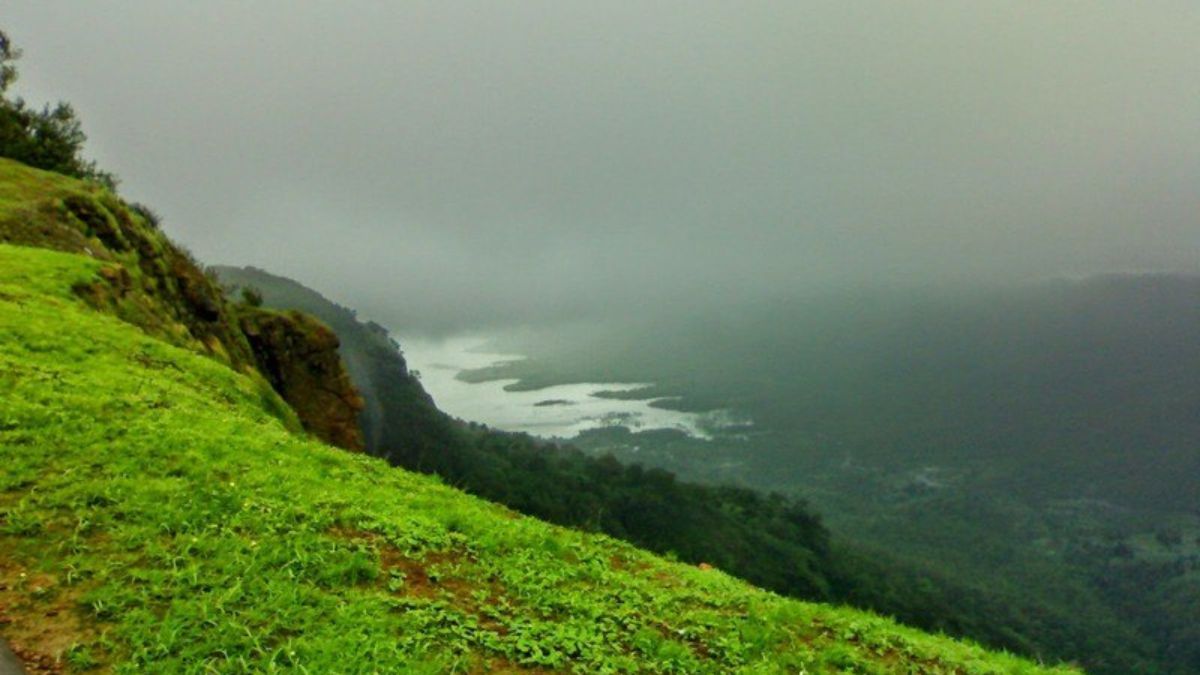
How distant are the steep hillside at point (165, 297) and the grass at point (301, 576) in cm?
1056

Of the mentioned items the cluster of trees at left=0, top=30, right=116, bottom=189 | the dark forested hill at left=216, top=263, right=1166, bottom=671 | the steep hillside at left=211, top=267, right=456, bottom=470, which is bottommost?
the dark forested hill at left=216, top=263, right=1166, bottom=671

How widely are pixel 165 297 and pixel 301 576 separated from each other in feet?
73.2

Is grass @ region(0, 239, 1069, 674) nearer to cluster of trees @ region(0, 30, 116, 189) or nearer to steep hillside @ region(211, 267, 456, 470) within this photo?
cluster of trees @ region(0, 30, 116, 189)

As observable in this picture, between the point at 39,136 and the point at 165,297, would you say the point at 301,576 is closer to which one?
the point at 165,297

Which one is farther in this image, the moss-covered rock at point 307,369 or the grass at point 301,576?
the moss-covered rock at point 307,369

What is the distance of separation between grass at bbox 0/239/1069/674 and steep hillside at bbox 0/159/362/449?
1056cm

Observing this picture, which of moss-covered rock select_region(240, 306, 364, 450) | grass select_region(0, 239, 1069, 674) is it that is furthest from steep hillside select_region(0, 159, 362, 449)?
grass select_region(0, 239, 1069, 674)

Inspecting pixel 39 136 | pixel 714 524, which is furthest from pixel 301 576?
pixel 714 524

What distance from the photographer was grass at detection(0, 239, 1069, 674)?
23.1 ft

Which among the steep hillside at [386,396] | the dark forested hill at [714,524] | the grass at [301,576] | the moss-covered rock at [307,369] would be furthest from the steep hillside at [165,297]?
the dark forested hill at [714,524]

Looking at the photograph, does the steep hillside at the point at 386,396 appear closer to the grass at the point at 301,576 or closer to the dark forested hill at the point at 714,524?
the dark forested hill at the point at 714,524

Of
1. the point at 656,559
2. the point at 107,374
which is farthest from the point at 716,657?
the point at 107,374

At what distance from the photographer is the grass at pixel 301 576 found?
704cm

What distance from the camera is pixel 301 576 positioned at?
823cm
